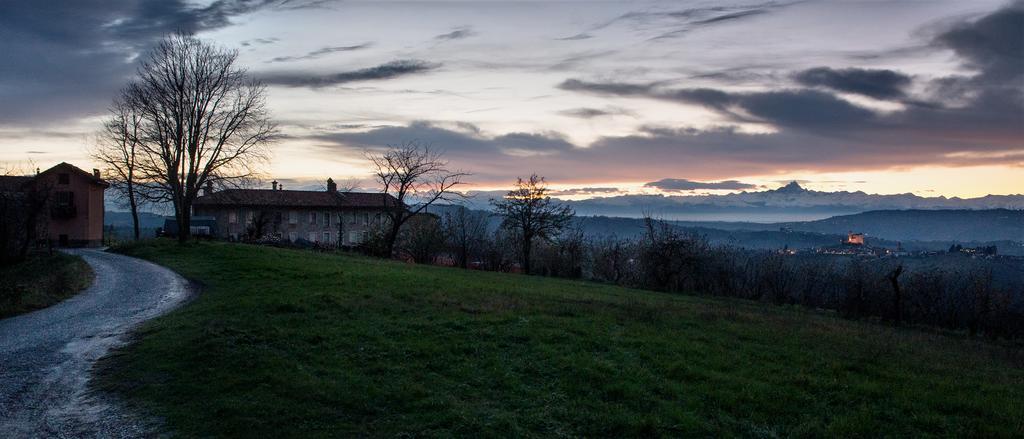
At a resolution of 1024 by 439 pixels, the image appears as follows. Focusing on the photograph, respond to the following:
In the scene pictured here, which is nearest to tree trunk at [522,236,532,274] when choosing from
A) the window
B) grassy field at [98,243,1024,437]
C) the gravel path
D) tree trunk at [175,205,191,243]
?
tree trunk at [175,205,191,243]

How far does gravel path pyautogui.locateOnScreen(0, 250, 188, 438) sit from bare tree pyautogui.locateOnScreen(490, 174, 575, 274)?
105 feet

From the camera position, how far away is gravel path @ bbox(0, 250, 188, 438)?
897 centimetres

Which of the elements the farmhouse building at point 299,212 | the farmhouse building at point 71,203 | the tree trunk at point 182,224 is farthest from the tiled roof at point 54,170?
the tree trunk at point 182,224

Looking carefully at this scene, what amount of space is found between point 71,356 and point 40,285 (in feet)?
43.3

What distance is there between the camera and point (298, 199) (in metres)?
80.0

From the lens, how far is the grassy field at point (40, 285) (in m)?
19.4

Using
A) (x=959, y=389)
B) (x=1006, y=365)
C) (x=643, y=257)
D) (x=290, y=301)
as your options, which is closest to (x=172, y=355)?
(x=290, y=301)

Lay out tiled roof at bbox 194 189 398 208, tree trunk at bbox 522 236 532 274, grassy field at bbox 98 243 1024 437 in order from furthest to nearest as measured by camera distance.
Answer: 1. tiled roof at bbox 194 189 398 208
2. tree trunk at bbox 522 236 532 274
3. grassy field at bbox 98 243 1024 437

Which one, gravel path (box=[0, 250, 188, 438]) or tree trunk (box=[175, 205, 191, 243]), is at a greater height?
tree trunk (box=[175, 205, 191, 243])

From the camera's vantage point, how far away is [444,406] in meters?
9.27

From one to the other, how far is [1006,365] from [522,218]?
40049 millimetres

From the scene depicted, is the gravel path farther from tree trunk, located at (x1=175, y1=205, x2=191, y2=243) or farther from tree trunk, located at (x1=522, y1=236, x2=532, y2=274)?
tree trunk, located at (x1=522, y1=236, x2=532, y2=274)

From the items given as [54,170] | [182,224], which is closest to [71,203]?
[54,170]

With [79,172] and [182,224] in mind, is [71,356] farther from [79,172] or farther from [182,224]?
[79,172]
